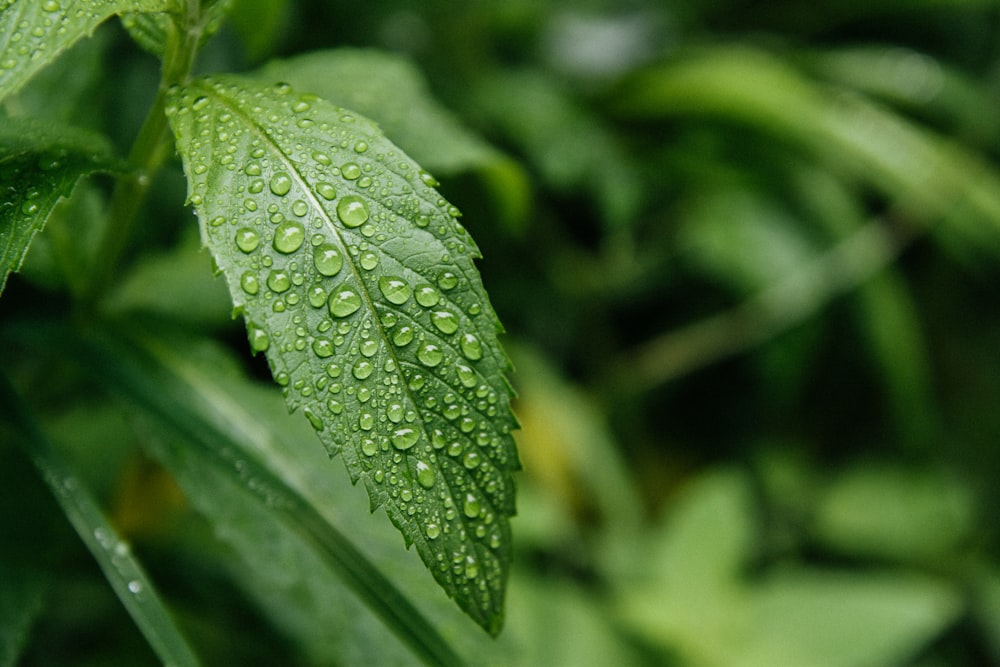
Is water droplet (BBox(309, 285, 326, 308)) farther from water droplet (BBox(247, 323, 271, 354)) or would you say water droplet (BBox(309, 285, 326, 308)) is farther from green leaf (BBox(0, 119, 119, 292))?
green leaf (BBox(0, 119, 119, 292))

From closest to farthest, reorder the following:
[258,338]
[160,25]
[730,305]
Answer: [258,338], [160,25], [730,305]

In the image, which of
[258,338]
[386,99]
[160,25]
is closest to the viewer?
[258,338]

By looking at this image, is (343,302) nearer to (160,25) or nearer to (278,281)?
(278,281)

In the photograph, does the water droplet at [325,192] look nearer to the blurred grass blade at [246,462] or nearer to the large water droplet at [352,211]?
the large water droplet at [352,211]

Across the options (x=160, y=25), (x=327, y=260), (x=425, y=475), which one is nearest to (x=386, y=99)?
(x=160, y=25)

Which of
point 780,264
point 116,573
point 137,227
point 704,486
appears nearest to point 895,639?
point 704,486

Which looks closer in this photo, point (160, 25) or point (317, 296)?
point (317, 296)
